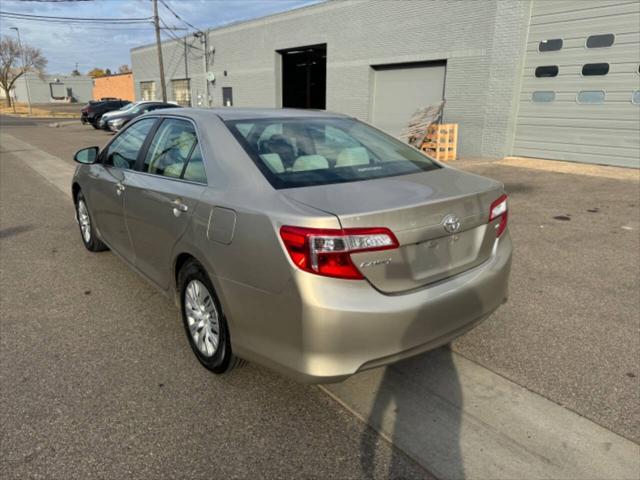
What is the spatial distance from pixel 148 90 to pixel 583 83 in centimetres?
3181

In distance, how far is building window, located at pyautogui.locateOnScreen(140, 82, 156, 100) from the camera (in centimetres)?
3504

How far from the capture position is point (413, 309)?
2.36 metres

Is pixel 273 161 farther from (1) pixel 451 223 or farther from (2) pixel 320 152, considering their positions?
(1) pixel 451 223

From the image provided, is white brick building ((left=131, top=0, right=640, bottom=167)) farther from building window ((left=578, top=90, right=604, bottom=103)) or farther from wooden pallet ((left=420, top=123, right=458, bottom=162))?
wooden pallet ((left=420, top=123, right=458, bottom=162))

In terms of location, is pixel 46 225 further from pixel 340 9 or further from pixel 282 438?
pixel 340 9

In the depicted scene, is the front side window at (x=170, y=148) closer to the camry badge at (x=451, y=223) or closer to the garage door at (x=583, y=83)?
the camry badge at (x=451, y=223)

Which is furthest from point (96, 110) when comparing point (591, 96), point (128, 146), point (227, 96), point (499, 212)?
point (499, 212)

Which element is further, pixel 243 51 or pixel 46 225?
pixel 243 51

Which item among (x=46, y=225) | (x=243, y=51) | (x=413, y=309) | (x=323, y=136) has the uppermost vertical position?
(x=243, y=51)

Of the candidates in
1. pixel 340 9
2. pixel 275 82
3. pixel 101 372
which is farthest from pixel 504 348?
pixel 275 82

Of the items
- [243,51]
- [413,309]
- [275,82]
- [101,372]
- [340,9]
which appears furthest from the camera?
[243,51]

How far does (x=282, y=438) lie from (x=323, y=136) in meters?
1.89

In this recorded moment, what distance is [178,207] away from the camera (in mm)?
3021

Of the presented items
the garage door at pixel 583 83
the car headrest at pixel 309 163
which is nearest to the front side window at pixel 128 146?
the car headrest at pixel 309 163
